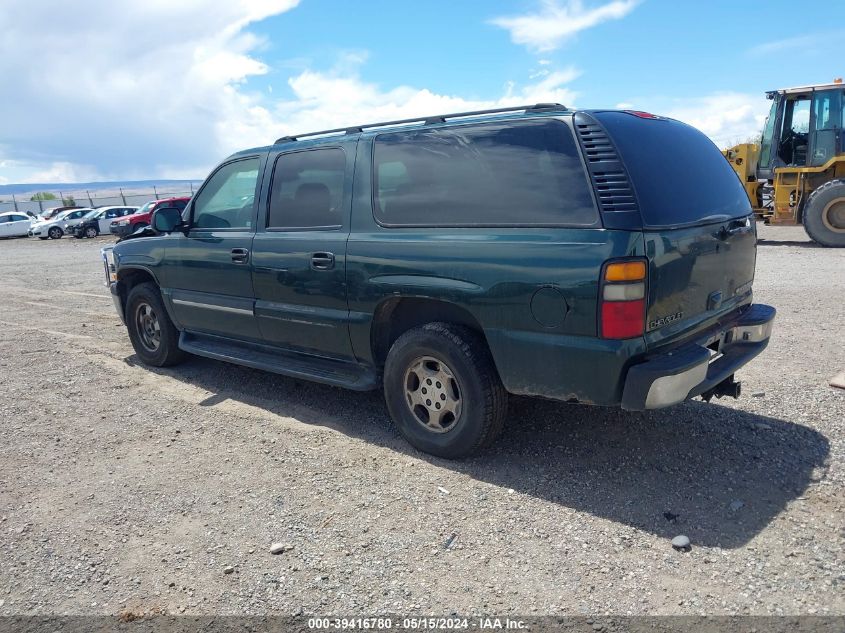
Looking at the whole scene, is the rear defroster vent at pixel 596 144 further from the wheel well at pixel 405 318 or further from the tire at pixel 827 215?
the tire at pixel 827 215

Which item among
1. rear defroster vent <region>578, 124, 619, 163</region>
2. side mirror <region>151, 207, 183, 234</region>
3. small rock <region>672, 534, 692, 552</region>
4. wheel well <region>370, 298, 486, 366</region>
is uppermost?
rear defroster vent <region>578, 124, 619, 163</region>

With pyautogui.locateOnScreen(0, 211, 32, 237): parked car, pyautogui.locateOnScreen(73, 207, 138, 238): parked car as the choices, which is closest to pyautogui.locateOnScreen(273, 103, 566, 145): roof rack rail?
pyautogui.locateOnScreen(73, 207, 138, 238): parked car

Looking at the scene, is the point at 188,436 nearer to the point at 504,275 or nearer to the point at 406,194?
the point at 406,194

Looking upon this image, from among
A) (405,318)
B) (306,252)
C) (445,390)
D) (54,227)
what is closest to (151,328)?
(306,252)

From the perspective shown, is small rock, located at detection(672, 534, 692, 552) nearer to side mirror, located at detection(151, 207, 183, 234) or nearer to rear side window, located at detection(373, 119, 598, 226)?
rear side window, located at detection(373, 119, 598, 226)

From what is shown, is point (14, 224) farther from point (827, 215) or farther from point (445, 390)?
point (445, 390)

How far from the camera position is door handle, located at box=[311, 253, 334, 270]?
13.7ft

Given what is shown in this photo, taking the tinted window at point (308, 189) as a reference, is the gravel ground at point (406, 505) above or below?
below

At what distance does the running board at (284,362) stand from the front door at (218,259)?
0.12m

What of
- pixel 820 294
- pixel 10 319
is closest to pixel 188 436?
pixel 10 319

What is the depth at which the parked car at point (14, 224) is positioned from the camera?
3253cm

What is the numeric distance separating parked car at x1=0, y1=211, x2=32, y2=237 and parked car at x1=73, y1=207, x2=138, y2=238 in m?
4.81

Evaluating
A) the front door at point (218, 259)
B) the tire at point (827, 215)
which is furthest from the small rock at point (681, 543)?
the tire at point (827, 215)

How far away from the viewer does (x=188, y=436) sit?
175 inches
